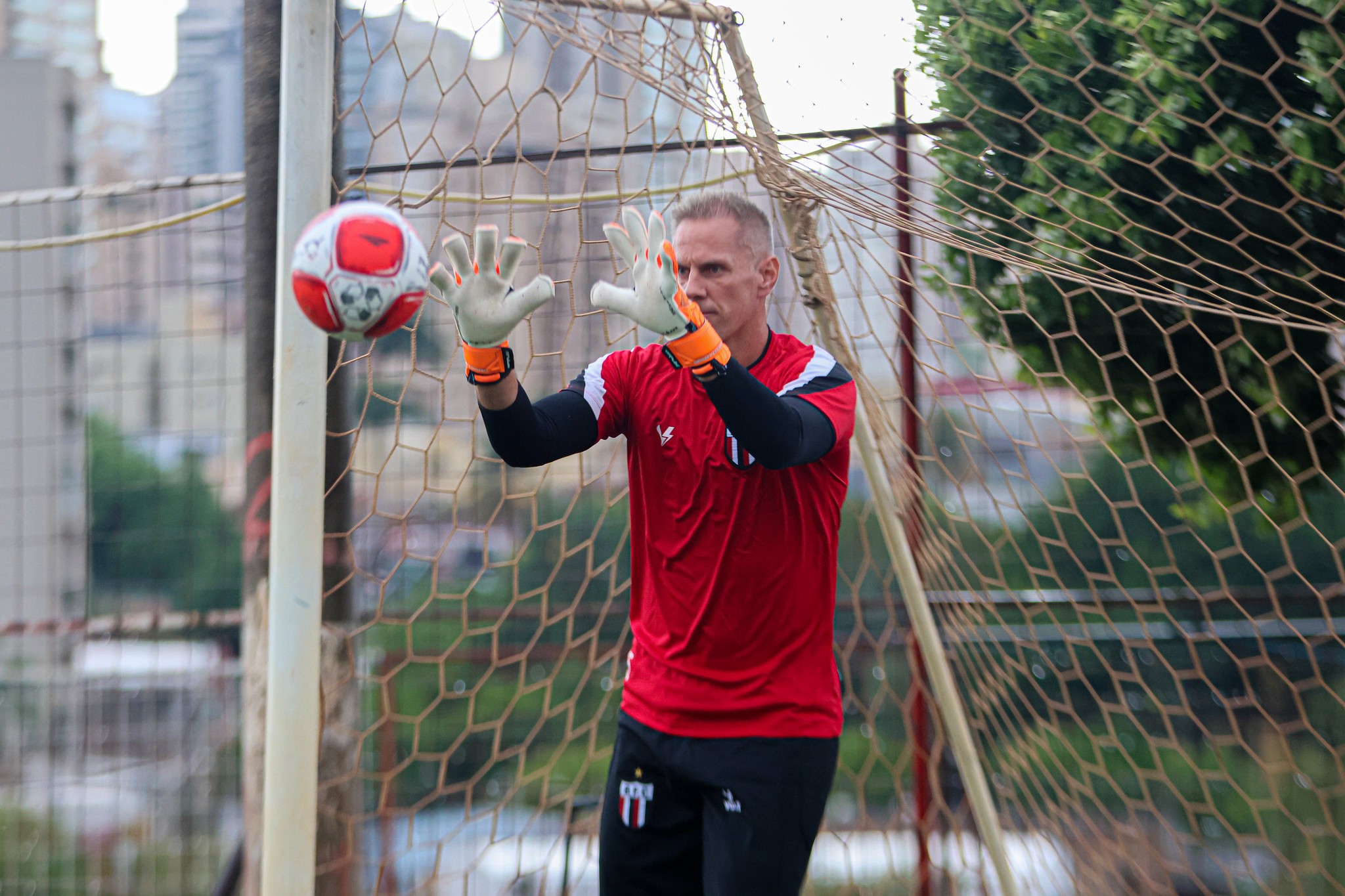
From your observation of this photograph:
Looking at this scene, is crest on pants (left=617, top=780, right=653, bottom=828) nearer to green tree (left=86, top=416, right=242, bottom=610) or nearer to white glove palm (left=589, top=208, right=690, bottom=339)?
white glove palm (left=589, top=208, right=690, bottom=339)

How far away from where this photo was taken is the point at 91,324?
4191 mm

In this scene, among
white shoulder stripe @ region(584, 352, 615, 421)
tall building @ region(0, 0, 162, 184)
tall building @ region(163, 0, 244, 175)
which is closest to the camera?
white shoulder stripe @ region(584, 352, 615, 421)

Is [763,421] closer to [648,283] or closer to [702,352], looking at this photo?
[702,352]

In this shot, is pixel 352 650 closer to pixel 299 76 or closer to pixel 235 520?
pixel 299 76

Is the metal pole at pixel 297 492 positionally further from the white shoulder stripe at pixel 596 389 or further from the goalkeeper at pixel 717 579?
the white shoulder stripe at pixel 596 389

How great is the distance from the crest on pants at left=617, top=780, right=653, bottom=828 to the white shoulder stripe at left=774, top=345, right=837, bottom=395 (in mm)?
839

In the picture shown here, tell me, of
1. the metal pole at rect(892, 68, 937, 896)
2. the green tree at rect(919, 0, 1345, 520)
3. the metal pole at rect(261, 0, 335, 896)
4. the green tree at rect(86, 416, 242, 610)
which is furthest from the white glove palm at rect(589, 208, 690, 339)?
the green tree at rect(86, 416, 242, 610)

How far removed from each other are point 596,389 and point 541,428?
0.21 m

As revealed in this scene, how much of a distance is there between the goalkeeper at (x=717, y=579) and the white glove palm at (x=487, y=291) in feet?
0.21

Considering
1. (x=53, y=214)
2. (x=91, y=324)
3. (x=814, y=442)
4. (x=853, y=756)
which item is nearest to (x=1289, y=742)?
(x=853, y=756)

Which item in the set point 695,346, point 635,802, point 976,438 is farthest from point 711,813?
point 976,438

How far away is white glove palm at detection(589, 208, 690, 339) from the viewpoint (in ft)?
5.11

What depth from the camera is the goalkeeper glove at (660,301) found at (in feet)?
5.12

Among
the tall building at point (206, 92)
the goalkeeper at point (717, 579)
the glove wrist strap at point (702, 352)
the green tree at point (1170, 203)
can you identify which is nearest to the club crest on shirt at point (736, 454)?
the goalkeeper at point (717, 579)
